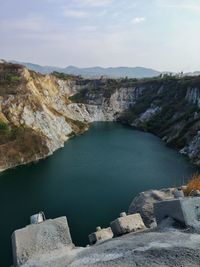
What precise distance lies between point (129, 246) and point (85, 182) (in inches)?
1765

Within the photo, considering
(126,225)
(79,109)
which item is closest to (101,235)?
(126,225)

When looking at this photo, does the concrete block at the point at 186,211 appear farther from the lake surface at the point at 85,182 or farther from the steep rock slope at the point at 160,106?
the steep rock slope at the point at 160,106

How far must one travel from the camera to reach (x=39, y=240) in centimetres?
1082

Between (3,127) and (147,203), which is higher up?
(147,203)

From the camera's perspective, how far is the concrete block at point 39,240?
1064 centimetres

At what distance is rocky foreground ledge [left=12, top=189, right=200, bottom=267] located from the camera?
9.80 meters

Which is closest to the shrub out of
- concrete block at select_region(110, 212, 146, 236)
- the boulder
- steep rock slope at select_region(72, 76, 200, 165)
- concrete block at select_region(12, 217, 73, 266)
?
steep rock slope at select_region(72, 76, 200, 165)

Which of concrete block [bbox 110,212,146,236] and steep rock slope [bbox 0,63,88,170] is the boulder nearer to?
concrete block [bbox 110,212,146,236]

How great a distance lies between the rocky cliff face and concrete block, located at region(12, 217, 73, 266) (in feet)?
191

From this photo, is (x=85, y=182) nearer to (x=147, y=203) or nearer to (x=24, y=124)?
(x=24, y=124)

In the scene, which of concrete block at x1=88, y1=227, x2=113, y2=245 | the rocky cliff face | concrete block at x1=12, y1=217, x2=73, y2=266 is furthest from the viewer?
the rocky cliff face

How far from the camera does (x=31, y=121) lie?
276 ft

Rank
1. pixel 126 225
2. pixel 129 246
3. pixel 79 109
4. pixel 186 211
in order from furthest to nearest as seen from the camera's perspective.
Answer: pixel 79 109 → pixel 126 225 → pixel 186 211 → pixel 129 246

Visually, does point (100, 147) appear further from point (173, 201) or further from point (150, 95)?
point (173, 201)
